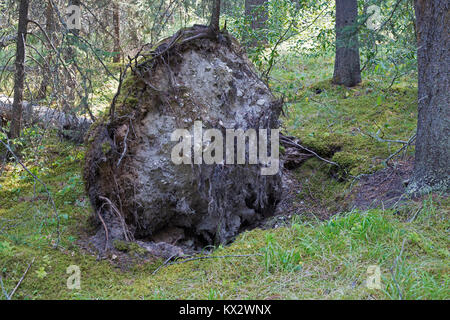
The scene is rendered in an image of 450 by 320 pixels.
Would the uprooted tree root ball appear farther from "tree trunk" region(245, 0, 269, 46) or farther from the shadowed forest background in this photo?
"tree trunk" region(245, 0, 269, 46)

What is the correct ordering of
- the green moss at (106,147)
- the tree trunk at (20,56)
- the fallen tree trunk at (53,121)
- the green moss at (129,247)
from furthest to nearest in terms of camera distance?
the fallen tree trunk at (53,121) → the tree trunk at (20,56) → the green moss at (106,147) → the green moss at (129,247)

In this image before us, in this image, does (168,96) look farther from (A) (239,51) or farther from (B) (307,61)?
(B) (307,61)

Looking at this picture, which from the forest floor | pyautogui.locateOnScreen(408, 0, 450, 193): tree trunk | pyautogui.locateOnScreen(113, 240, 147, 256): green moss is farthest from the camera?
pyautogui.locateOnScreen(408, 0, 450, 193): tree trunk

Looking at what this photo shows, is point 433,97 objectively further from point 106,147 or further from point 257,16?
point 257,16

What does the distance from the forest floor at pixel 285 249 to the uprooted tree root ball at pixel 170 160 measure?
474mm

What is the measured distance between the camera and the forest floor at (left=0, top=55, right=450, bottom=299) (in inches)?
115

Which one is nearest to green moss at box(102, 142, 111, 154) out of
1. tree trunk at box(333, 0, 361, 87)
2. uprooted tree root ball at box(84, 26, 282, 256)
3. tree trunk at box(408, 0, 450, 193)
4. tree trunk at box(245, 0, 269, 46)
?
uprooted tree root ball at box(84, 26, 282, 256)

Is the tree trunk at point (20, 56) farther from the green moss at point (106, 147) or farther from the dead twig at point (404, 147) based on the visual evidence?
the dead twig at point (404, 147)

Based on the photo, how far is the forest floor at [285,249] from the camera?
9.58 feet

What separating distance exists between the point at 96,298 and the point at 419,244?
9.29 feet

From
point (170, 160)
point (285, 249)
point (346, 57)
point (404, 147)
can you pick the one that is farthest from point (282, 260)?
point (346, 57)

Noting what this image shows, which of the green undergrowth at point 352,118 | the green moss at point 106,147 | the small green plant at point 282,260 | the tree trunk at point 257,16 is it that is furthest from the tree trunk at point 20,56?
the small green plant at point 282,260

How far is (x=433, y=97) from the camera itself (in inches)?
161

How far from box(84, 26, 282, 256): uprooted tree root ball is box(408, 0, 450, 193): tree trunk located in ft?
6.61
